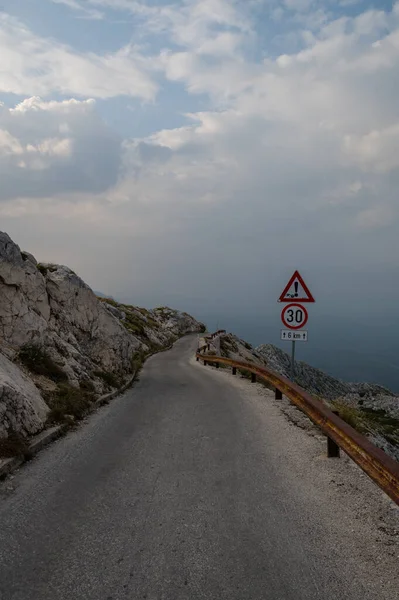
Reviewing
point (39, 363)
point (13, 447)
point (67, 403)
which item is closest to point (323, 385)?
point (39, 363)

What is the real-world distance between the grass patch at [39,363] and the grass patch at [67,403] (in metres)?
0.47

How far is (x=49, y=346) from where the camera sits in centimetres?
1329

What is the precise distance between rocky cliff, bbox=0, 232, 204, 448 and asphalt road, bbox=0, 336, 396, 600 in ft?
4.36

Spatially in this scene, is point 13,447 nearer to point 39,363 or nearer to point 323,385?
point 39,363

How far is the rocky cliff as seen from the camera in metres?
8.92

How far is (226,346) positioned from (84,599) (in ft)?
141

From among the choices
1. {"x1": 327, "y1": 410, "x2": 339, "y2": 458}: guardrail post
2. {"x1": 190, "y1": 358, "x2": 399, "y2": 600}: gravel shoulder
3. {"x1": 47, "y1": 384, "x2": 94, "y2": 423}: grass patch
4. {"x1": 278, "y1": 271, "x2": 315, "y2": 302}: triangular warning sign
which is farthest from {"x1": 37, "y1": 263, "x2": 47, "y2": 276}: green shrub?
{"x1": 327, "y1": 410, "x2": 339, "y2": 458}: guardrail post

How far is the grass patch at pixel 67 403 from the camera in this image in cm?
955

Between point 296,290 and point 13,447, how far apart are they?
822 cm

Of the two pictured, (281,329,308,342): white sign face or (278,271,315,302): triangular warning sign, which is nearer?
(281,329,308,342): white sign face

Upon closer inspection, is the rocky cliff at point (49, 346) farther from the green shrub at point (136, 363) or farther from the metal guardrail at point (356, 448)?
the metal guardrail at point (356, 448)

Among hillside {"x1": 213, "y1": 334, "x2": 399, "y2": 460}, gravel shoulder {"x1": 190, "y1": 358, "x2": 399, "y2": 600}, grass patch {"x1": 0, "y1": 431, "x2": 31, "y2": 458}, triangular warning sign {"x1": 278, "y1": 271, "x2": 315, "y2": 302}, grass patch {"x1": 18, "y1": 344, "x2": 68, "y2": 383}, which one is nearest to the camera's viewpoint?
gravel shoulder {"x1": 190, "y1": 358, "x2": 399, "y2": 600}

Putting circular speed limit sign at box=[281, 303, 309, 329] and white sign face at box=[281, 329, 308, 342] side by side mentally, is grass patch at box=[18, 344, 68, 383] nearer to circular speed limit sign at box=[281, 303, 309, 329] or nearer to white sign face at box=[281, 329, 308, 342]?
white sign face at box=[281, 329, 308, 342]

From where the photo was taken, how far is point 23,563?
424cm
